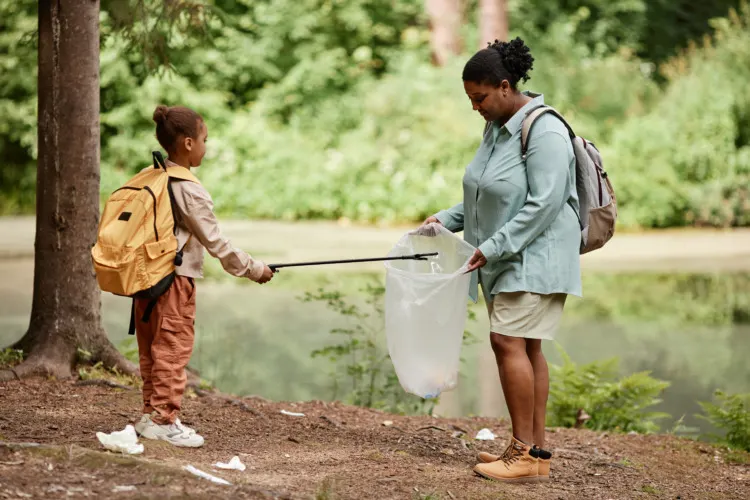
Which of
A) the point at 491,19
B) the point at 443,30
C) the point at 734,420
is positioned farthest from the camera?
the point at 443,30

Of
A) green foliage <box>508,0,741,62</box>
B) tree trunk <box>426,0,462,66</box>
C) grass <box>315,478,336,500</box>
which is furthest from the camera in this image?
green foliage <box>508,0,741,62</box>

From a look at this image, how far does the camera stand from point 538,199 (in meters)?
4.21

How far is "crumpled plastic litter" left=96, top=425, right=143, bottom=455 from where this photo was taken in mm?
4102

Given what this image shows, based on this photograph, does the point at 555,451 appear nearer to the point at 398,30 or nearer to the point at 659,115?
the point at 659,115

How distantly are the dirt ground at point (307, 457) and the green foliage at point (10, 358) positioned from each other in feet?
0.93

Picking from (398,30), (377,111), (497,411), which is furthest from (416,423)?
(398,30)

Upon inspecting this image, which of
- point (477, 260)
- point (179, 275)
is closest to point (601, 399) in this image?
point (477, 260)

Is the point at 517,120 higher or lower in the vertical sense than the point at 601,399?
higher

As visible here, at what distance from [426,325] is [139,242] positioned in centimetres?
135

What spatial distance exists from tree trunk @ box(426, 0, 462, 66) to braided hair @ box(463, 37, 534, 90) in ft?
55.1

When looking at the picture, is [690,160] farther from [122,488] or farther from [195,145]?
[122,488]

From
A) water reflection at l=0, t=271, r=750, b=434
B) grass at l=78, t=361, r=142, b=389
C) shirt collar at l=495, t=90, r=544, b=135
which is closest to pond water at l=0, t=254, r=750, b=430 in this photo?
water reflection at l=0, t=271, r=750, b=434

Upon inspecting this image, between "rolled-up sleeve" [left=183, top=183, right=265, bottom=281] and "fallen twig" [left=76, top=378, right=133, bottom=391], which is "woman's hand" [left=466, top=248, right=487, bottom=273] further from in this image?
"fallen twig" [left=76, top=378, right=133, bottom=391]

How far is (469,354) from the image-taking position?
30.5ft
